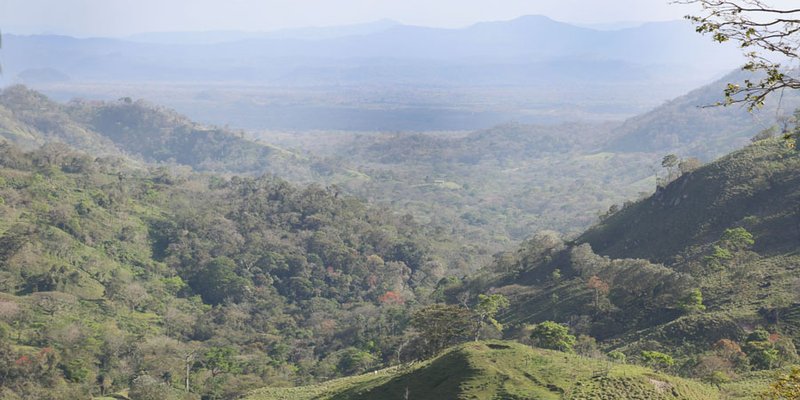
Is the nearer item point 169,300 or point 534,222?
point 169,300

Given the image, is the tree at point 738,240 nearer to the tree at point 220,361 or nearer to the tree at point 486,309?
the tree at point 486,309

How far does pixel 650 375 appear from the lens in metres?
28.0

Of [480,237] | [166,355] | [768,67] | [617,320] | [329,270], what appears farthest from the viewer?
[480,237]

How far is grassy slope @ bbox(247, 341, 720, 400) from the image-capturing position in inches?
1048

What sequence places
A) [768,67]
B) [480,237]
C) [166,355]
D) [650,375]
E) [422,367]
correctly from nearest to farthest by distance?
1. [768,67]
2. [650,375]
3. [422,367]
4. [166,355]
5. [480,237]

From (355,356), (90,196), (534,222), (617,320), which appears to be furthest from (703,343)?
(534,222)

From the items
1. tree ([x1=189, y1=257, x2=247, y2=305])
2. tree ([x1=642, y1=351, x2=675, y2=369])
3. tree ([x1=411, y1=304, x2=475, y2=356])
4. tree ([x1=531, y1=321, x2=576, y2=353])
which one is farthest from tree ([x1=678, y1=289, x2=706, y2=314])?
tree ([x1=189, y1=257, x2=247, y2=305])

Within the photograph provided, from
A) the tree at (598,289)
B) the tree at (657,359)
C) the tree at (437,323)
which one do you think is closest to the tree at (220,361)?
the tree at (437,323)

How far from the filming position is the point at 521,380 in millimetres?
27875

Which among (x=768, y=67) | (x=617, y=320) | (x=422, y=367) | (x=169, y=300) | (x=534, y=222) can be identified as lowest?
(x=534, y=222)

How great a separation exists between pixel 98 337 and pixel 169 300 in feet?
51.9

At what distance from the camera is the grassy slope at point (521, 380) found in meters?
26.6

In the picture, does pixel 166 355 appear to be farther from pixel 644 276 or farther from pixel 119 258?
pixel 644 276

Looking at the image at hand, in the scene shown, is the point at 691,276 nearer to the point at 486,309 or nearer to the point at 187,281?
the point at 486,309
